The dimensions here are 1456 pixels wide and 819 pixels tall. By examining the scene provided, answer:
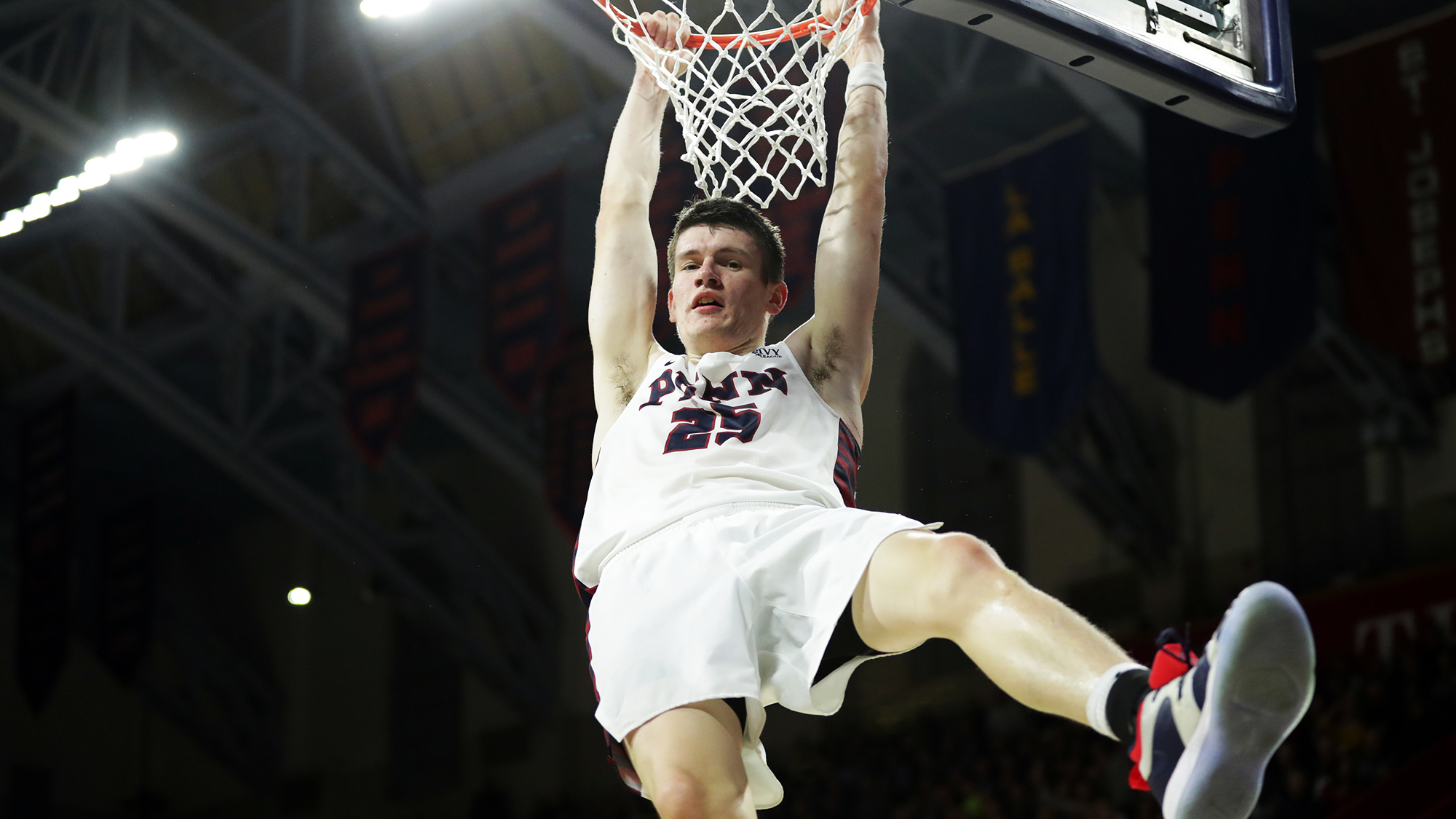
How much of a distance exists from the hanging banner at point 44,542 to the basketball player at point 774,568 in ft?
45.6

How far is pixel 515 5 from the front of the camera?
42.5 feet

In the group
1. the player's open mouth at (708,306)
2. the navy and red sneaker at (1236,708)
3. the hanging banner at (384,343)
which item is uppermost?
the hanging banner at (384,343)

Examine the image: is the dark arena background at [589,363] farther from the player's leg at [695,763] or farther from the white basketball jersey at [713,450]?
the player's leg at [695,763]

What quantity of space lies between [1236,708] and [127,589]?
18.5 m

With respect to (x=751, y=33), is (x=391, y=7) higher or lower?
higher

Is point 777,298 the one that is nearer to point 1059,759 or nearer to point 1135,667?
point 1135,667

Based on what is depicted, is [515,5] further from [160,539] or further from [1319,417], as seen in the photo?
[160,539]

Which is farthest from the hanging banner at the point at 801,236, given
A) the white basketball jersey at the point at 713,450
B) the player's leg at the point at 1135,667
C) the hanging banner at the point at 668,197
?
the player's leg at the point at 1135,667

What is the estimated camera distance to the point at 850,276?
15.2ft

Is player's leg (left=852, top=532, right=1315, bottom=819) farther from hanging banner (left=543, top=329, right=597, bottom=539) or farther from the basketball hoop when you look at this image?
hanging banner (left=543, top=329, right=597, bottom=539)

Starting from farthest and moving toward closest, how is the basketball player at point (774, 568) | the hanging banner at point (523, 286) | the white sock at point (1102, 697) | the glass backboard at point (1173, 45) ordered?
the hanging banner at point (523, 286), the glass backboard at point (1173, 45), the white sock at point (1102, 697), the basketball player at point (774, 568)

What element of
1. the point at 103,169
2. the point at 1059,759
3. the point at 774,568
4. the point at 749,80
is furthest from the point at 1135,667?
the point at 103,169

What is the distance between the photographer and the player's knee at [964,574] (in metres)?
3.41

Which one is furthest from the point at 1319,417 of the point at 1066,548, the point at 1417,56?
the point at 1417,56
